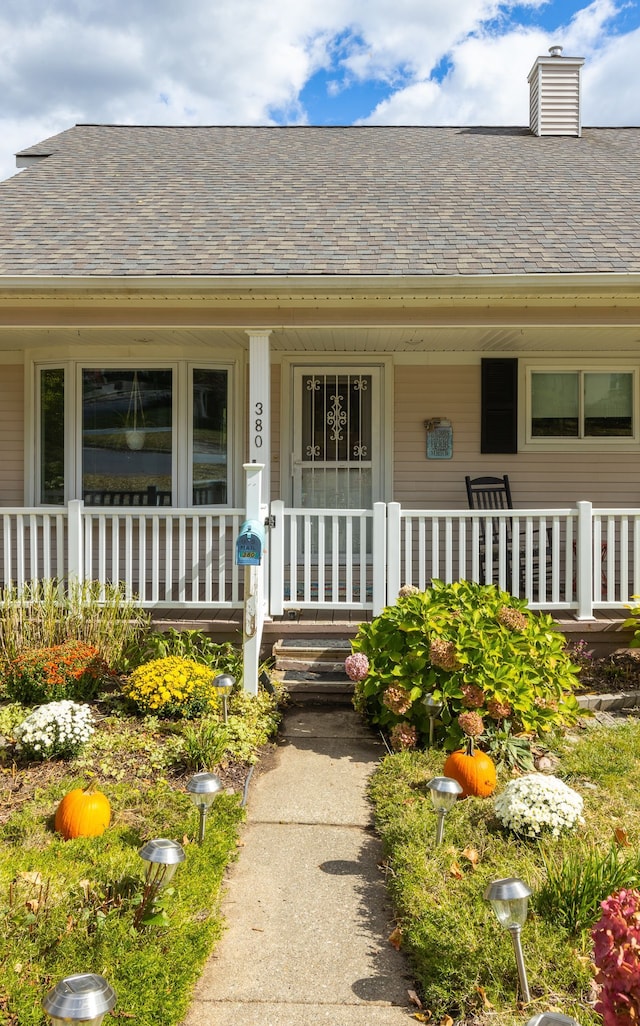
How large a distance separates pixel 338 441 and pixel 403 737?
3865 mm

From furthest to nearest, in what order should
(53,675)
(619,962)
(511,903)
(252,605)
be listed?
(252,605), (53,675), (511,903), (619,962)

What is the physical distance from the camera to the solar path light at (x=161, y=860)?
2.49 meters

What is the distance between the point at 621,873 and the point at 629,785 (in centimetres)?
135

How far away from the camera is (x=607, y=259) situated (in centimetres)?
592

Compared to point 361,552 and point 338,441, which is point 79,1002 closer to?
point 361,552

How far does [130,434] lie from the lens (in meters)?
7.19

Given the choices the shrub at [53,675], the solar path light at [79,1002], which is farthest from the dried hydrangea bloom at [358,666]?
the solar path light at [79,1002]

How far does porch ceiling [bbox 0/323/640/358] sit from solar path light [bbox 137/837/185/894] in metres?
4.26

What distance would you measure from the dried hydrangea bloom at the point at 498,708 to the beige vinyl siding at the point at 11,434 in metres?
5.41

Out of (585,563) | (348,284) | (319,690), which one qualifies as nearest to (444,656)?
(319,690)

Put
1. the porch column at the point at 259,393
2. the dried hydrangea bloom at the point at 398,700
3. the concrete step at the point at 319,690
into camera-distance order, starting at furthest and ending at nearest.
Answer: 1. the porch column at the point at 259,393
2. the concrete step at the point at 319,690
3. the dried hydrangea bloom at the point at 398,700

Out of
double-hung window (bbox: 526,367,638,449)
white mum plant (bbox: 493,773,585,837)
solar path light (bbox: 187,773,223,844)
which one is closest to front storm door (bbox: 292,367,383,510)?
double-hung window (bbox: 526,367,638,449)

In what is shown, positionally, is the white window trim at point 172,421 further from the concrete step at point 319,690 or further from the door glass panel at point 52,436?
the concrete step at point 319,690

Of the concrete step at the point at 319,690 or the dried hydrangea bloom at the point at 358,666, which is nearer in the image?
the dried hydrangea bloom at the point at 358,666
